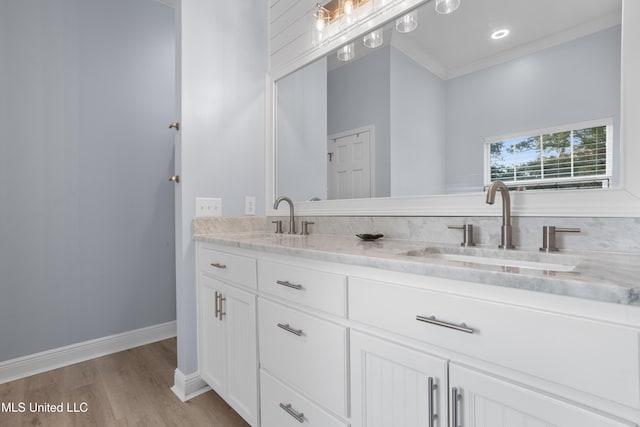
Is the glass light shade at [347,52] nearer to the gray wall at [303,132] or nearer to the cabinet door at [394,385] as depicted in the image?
the gray wall at [303,132]

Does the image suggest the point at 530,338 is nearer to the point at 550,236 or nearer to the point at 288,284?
the point at 550,236

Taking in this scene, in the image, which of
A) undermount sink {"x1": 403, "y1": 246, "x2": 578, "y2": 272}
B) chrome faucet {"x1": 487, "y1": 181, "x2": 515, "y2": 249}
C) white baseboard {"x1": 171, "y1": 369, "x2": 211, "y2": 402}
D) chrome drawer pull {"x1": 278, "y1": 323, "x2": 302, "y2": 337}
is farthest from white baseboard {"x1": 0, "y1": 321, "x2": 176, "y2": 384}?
chrome faucet {"x1": 487, "y1": 181, "x2": 515, "y2": 249}

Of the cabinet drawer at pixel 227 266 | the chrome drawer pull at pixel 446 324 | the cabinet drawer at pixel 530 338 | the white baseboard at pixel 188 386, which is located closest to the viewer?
the cabinet drawer at pixel 530 338

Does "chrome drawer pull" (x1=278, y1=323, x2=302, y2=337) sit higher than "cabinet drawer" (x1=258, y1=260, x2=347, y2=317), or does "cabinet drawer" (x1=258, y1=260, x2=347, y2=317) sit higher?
"cabinet drawer" (x1=258, y1=260, x2=347, y2=317)

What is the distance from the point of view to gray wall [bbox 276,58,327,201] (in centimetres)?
190

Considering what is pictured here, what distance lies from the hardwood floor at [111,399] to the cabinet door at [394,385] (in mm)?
950

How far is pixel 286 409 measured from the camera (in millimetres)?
1178

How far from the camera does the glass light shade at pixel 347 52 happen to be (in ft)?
5.55

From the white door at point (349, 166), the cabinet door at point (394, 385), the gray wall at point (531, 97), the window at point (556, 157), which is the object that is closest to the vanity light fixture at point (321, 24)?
the white door at point (349, 166)

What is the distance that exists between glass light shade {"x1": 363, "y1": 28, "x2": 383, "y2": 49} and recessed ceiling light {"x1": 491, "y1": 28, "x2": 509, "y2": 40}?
0.54m

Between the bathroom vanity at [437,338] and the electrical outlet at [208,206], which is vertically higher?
the electrical outlet at [208,206]

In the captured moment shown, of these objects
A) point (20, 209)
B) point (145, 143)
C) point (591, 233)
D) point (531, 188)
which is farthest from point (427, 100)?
point (20, 209)

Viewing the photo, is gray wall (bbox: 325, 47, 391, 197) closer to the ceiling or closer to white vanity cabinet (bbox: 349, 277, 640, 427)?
the ceiling

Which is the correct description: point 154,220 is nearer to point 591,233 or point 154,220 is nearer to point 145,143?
point 145,143
